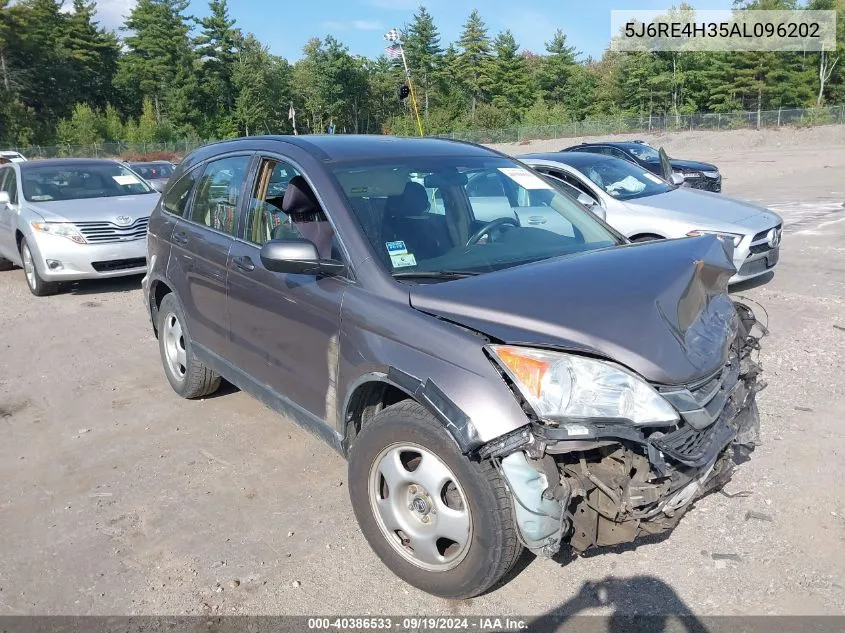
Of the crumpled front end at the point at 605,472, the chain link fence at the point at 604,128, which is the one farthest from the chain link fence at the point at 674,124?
the crumpled front end at the point at 605,472

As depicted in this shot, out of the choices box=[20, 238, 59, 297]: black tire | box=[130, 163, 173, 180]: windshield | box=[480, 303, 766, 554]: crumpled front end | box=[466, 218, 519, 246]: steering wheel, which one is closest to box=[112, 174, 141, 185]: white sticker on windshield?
box=[20, 238, 59, 297]: black tire

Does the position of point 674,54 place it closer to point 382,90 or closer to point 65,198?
point 382,90

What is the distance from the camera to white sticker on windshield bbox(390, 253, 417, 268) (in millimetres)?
3240

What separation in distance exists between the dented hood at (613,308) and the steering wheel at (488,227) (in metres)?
0.44

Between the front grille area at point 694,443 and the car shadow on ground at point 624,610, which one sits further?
the car shadow on ground at point 624,610

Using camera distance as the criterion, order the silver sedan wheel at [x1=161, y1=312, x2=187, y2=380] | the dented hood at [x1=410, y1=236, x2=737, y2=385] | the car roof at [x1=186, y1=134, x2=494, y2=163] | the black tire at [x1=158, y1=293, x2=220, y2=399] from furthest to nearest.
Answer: the silver sedan wheel at [x1=161, y1=312, x2=187, y2=380], the black tire at [x1=158, y1=293, x2=220, y2=399], the car roof at [x1=186, y1=134, x2=494, y2=163], the dented hood at [x1=410, y1=236, x2=737, y2=385]

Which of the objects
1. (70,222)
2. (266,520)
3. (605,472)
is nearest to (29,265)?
(70,222)

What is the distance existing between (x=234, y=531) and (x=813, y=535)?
2.81m

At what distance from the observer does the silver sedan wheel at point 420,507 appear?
277 cm

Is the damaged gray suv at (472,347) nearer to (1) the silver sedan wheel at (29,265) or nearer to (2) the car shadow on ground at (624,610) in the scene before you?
(2) the car shadow on ground at (624,610)

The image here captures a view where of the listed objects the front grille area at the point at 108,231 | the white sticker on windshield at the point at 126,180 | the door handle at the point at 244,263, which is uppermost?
the white sticker on windshield at the point at 126,180

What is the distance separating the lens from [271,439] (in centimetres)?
458

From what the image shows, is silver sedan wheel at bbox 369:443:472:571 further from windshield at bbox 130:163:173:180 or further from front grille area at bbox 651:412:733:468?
windshield at bbox 130:163:173:180

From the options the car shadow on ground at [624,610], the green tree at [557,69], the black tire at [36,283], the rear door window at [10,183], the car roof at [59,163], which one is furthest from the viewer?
the green tree at [557,69]
